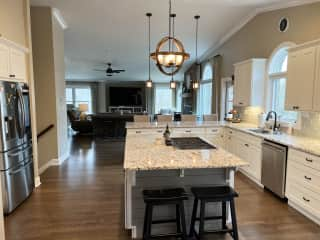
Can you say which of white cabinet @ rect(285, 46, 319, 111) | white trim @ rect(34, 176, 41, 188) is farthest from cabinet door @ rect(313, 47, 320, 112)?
white trim @ rect(34, 176, 41, 188)

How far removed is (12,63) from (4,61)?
0.22m

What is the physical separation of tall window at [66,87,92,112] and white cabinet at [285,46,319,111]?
11.8 m

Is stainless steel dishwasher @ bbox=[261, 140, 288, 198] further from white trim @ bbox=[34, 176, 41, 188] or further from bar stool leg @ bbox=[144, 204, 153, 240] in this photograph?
white trim @ bbox=[34, 176, 41, 188]

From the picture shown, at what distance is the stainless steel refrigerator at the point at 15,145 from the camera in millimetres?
2990

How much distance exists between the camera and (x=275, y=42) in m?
4.75

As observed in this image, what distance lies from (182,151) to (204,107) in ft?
22.4

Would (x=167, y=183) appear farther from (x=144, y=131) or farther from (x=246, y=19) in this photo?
(x=246, y=19)

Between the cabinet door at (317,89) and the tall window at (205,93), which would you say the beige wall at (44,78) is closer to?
the cabinet door at (317,89)

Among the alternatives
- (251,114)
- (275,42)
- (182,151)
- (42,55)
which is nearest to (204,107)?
(251,114)

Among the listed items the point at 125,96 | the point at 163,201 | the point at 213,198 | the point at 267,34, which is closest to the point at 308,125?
the point at 267,34

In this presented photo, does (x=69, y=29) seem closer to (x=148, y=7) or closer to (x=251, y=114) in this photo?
(x=148, y=7)

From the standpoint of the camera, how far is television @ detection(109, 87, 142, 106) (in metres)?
13.7

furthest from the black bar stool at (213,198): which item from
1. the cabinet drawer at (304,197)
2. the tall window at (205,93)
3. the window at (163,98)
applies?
the window at (163,98)

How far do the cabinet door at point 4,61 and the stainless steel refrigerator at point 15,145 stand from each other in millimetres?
120
